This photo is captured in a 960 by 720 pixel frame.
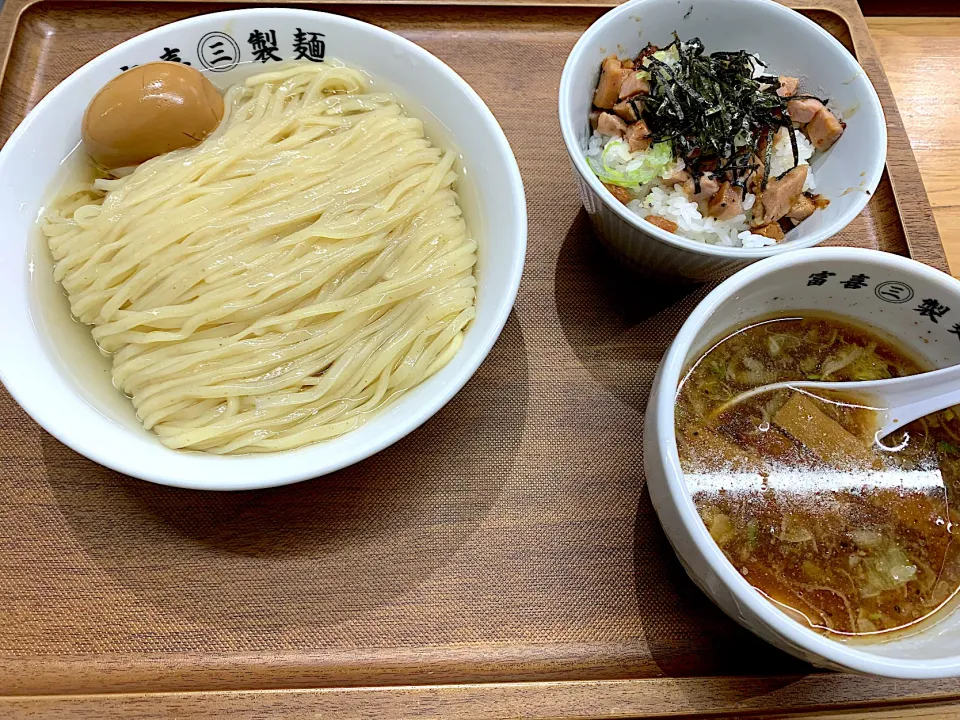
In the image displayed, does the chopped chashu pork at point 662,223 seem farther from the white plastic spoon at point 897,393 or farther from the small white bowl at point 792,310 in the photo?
the white plastic spoon at point 897,393

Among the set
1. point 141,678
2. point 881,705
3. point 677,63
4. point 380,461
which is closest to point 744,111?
point 677,63

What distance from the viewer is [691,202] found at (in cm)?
150

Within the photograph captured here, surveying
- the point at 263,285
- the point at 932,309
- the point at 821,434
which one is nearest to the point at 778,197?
the point at 932,309

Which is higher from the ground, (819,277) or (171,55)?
(171,55)

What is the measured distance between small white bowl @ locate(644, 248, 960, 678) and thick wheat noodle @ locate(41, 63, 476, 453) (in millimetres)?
477

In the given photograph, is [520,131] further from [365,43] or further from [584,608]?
[584,608]

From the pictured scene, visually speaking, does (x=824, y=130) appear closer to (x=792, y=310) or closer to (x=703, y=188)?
(x=703, y=188)

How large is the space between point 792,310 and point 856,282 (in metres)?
0.13

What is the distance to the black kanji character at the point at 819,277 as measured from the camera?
4.01ft

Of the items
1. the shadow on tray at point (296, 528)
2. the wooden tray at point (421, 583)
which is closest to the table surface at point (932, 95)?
the wooden tray at point (421, 583)

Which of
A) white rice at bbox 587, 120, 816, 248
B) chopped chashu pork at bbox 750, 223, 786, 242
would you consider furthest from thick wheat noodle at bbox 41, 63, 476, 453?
chopped chashu pork at bbox 750, 223, 786, 242

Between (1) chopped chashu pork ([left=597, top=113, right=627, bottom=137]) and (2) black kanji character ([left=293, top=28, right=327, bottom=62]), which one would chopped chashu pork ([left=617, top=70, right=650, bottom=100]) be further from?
(2) black kanji character ([left=293, top=28, right=327, bottom=62])

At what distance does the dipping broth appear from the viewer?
3.76ft

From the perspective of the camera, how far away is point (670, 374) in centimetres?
108
